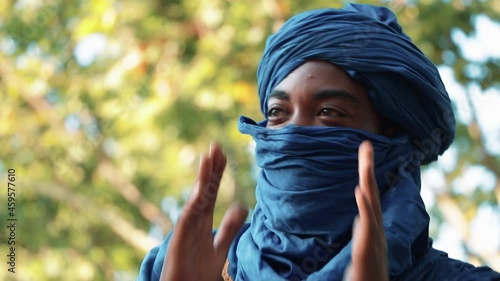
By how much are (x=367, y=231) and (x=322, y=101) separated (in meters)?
0.65

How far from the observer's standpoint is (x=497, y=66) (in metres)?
6.56

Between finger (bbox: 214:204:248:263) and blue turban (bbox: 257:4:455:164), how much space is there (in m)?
0.62

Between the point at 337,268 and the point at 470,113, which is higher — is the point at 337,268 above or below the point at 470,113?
below

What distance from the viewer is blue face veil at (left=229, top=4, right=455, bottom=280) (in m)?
2.49

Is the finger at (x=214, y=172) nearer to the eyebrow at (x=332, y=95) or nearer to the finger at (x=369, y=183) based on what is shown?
the finger at (x=369, y=183)

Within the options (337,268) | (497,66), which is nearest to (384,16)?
(337,268)

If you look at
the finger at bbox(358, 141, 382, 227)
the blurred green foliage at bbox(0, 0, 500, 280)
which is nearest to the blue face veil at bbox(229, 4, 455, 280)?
the finger at bbox(358, 141, 382, 227)

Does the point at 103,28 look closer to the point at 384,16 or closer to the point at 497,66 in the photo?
the point at 497,66

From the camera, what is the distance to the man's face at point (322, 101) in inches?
102

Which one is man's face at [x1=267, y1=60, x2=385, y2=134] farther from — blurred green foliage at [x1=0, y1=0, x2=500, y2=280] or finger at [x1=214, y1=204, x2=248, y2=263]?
blurred green foliage at [x1=0, y1=0, x2=500, y2=280]

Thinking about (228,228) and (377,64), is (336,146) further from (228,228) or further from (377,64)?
(228,228)

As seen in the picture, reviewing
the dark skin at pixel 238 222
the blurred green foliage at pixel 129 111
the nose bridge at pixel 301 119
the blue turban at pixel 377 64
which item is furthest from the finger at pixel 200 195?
the blurred green foliage at pixel 129 111

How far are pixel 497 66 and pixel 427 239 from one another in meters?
4.21

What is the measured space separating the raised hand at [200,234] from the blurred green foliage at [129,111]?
420 cm
